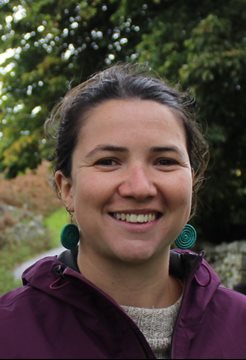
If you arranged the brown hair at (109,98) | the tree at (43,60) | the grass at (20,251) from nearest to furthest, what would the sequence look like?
the brown hair at (109,98) < the tree at (43,60) < the grass at (20,251)

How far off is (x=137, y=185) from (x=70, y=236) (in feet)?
1.28

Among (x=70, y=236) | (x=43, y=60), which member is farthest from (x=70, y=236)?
Answer: (x=43, y=60)

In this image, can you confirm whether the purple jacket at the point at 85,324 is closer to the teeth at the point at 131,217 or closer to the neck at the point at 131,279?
the neck at the point at 131,279

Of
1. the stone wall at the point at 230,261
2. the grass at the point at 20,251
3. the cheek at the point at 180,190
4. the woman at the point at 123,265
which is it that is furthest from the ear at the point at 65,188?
the grass at the point at 20,251

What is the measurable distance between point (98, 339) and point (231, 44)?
185 inches

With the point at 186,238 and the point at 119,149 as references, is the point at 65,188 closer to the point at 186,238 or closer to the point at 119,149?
the point at 119,149

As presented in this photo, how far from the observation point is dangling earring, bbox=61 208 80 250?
1729 mm

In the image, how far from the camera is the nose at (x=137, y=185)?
1443 mm

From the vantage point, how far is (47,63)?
676 cm

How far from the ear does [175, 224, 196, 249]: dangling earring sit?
0.38 meters

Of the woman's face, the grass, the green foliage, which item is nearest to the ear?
the woman's face

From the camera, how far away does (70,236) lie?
174 cm

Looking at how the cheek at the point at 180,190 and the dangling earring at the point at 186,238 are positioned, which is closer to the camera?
the cheek at the point at 180,190

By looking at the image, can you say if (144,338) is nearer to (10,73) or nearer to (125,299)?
(125,299)
